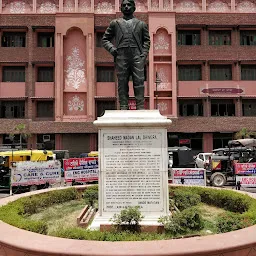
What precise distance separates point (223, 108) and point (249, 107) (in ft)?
9.54

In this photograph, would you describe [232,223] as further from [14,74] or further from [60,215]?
[14,74]

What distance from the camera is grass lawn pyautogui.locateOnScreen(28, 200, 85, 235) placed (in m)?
7.70

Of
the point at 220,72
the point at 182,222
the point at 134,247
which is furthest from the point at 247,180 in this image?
the point at 220,72

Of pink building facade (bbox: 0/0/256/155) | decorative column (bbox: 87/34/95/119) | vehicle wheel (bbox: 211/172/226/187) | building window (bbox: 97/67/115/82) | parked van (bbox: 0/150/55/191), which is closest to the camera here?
parked van (bbox: 0/150/55/191)

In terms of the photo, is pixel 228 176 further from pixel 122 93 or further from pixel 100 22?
pixel 100 22

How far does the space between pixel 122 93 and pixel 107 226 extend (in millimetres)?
3327

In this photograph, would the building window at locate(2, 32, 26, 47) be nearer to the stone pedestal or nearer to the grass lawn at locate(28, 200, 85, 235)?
the grass lawn at locate(28, 200, 85, 235)

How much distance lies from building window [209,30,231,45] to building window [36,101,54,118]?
1910 centimetres

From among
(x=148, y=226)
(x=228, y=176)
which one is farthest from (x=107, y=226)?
(x=228, y=176)

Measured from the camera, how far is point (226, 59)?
35.1 m

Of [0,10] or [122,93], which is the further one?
[0,10]

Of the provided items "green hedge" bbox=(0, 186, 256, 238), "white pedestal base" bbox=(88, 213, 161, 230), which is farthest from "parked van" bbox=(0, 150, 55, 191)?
"white pedestal base" bbox=(88, 213, 161, 230)

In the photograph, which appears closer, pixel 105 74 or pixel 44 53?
pixel 44 53

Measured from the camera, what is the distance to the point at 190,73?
35.6 metres
